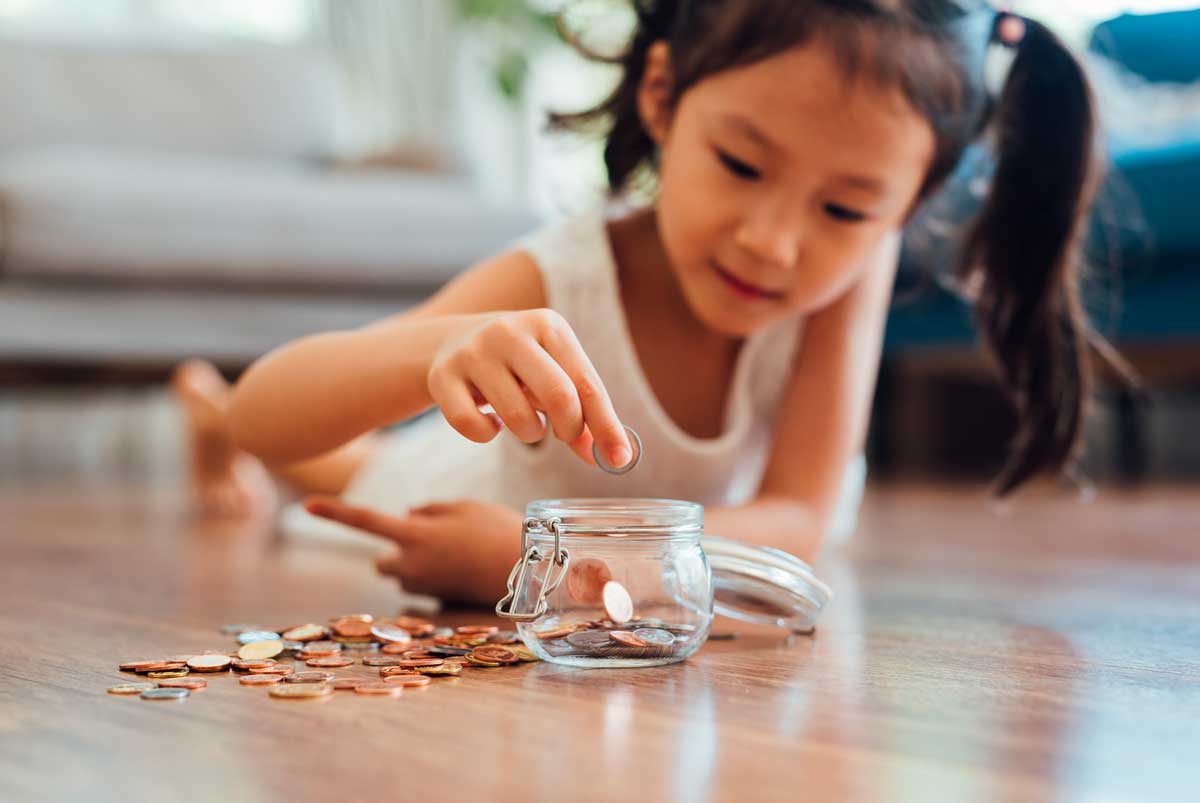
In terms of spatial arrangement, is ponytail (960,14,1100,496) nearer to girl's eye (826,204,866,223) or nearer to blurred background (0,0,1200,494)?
blurred background (0,0,1200,494)

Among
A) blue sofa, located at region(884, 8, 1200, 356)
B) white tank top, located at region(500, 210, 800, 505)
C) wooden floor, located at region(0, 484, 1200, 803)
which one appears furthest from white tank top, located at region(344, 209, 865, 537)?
blue sofa, located at region(884, 8, 1200, 356)

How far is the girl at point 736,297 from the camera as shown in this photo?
87cm

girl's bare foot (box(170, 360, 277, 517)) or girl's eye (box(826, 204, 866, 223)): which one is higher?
girl's eye (box(826, 204, 866, 223))

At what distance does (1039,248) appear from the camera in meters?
1.24

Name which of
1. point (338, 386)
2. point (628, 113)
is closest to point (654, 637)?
point (338, 386)

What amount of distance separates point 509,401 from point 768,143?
1.39 ft

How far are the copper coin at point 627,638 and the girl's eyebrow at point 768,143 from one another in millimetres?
473

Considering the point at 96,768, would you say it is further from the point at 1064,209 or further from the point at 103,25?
the point at 103,25

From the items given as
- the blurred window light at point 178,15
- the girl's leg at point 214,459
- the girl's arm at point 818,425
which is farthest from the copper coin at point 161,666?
the blurred window light at point 178,15

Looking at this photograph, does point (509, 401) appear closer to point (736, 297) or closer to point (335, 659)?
point (335, 659)

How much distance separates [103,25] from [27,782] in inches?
159

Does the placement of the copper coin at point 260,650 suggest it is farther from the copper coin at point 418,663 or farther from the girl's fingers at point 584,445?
the girl's fingers at point 584,445

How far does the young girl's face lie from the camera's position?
38.7 inches

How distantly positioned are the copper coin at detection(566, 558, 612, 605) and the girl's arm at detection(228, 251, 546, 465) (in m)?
0.19
